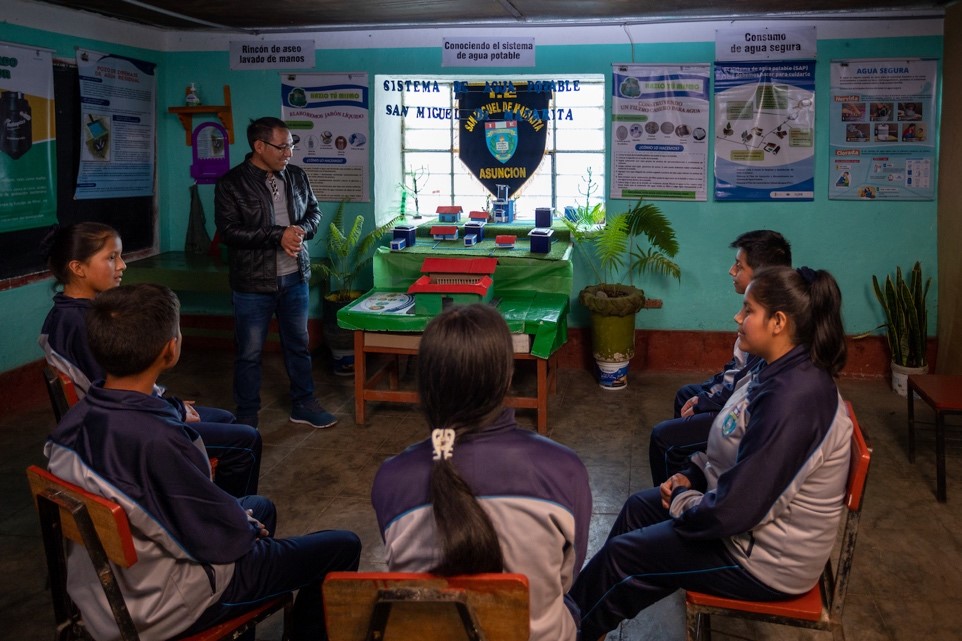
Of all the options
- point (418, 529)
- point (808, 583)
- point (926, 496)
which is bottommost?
point (926, 496)

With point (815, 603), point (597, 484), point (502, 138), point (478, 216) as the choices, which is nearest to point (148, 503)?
point (815, 603)

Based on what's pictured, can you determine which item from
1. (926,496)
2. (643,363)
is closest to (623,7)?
(643,363)

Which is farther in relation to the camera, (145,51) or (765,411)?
(145,51)

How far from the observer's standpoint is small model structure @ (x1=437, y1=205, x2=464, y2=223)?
6359mm

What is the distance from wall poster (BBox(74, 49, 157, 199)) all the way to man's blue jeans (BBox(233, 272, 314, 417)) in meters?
1.85

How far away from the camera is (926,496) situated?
13.9ft

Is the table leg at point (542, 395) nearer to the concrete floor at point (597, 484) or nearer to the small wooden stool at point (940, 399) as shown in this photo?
the concrete floor at point (597, 484)

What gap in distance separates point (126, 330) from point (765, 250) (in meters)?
2.33

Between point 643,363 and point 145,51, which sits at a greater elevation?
point 145,51

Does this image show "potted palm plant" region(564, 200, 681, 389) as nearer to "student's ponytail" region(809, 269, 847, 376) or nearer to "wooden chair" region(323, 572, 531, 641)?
"student's ponytail" region(809, 269, 847, 376)

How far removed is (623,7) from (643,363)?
2.44 m

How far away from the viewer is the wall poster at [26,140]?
5.25 m

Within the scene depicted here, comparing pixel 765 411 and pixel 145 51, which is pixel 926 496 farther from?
pixel 145 51

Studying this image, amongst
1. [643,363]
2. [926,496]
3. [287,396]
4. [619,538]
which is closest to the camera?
[619,538]
